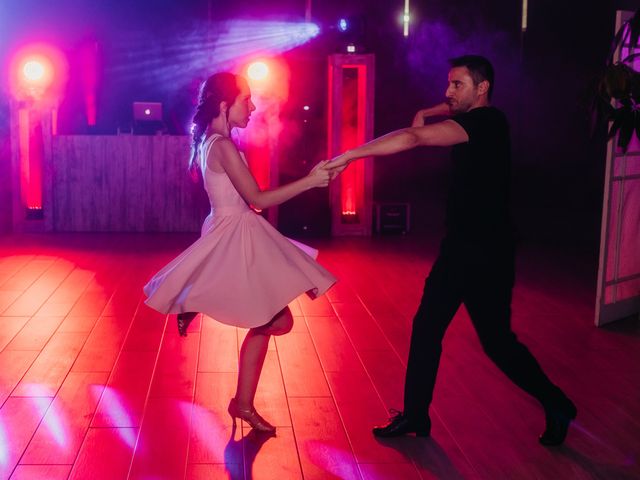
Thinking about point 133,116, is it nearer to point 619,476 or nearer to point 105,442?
point 105,442

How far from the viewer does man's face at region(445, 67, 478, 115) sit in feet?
10.9

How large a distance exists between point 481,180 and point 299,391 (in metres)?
1.51

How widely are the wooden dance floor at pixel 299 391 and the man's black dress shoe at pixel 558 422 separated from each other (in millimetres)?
60

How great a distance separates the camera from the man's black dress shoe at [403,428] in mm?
3600

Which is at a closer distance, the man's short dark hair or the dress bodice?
the man's short dark hair

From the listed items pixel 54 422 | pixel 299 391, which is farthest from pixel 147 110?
pixel 54 422

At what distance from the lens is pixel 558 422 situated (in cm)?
355

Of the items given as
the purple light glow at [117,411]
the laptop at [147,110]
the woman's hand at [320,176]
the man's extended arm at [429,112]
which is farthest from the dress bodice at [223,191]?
the laptop at [147,110]

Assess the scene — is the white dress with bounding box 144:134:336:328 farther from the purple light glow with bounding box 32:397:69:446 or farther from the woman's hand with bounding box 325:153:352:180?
the purple light glow with bounding box 32:397:69:446

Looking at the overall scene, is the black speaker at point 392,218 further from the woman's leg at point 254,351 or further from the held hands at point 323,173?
the held hands at point 323,173

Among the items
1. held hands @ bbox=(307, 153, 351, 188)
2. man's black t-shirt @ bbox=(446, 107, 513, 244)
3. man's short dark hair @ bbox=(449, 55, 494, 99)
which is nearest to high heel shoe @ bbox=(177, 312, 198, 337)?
held hands @ bbox=(307, 153, 351, 188)

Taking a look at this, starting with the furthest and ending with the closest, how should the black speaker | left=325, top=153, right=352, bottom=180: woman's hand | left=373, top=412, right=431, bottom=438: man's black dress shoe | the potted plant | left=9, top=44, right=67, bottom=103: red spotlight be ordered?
A: the black speaker, left=9, top=44, right=67, bottom=103: red spotlight, the potted plant, left=373, top=412, right=431, bottom=438: man's black dress shoe, left=325, top=153, right=352, bottom=180: woman's hand

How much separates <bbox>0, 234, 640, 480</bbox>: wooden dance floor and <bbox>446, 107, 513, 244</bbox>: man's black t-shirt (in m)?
0.90

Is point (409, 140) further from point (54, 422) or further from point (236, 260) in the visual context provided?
point (54, 422)
